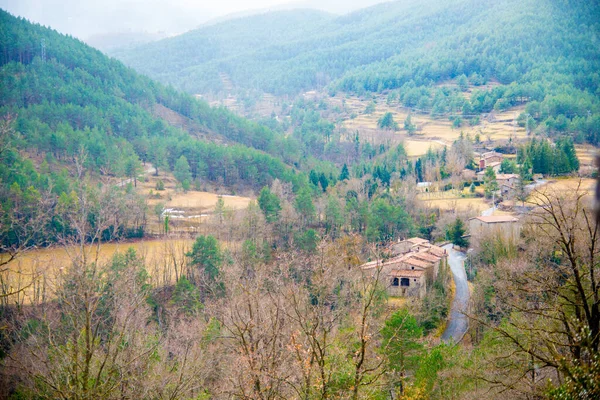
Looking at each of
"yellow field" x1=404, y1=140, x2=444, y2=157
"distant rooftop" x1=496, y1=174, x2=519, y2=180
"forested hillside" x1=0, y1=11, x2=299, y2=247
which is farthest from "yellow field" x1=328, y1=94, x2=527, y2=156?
"forested hillside" x1=0, y1=11, x2=299, y2=247

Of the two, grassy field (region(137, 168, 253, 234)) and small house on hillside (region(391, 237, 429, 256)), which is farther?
grassy field (region(137, 168, 253, 234))

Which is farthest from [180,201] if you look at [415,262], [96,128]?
[415,262]

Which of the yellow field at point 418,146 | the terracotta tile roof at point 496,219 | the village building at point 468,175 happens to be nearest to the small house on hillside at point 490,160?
the village building at point 468,175

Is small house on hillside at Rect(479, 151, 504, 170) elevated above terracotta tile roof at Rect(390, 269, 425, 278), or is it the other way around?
small house on hillside at Rect(479, 151, 504, 170)

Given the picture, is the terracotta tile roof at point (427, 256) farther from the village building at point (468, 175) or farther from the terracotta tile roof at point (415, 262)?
the village building at point (468, 175)

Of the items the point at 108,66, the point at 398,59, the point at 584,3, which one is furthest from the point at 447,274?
the point at 584,3

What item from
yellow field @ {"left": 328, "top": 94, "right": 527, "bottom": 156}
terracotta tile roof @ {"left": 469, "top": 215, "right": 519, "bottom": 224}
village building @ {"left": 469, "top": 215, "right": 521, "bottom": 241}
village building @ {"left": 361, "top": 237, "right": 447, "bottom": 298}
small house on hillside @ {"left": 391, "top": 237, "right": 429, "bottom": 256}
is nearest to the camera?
village building @ {"left": 361, "top": 237, "right": 447, "bottom": 298}

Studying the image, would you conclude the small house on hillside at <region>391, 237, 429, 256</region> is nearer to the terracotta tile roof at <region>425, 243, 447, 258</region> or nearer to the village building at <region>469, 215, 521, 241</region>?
the terracotta tile roof at <region>425, 243, 447, 258</region>
